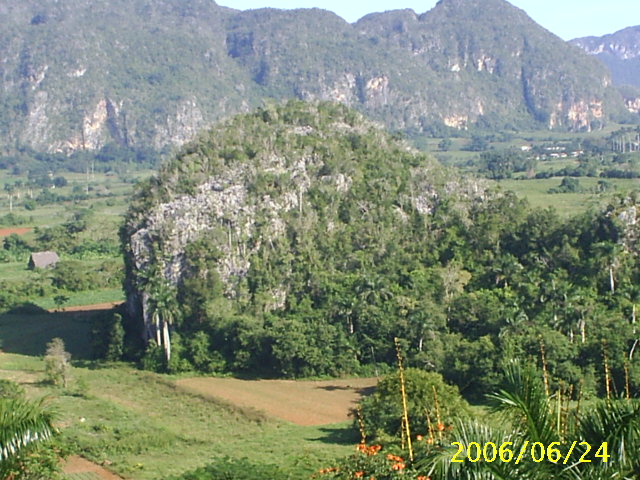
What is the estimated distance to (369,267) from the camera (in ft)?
155

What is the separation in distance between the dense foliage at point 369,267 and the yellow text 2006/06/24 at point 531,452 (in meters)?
26.2

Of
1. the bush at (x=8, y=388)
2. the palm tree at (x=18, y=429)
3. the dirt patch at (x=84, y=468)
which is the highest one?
the palm tree at (x=18, y=429)

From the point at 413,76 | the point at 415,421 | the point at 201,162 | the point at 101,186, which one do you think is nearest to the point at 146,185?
the point at 201,162

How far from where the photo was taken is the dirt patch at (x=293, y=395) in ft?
111

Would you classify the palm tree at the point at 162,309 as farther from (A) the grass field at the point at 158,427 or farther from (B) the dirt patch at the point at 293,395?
(B) the dirt patch at the point at 293,395

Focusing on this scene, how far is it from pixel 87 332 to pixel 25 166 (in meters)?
105

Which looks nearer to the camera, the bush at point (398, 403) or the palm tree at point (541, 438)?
the palm tree at point (541, 438)

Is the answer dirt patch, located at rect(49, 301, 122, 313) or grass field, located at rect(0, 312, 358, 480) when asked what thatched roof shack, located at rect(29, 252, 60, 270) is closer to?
dirt patch, located at rect(49, 301, 122, 313)

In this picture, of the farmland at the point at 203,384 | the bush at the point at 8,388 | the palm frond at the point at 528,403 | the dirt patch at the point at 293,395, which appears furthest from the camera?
the dirt patch at the point at 293,395

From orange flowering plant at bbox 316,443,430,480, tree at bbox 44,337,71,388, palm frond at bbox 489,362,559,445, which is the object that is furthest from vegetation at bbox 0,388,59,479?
tree at bbox 44,337,71,388

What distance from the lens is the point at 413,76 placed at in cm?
18838

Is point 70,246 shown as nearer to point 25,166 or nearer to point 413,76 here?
point 25,166

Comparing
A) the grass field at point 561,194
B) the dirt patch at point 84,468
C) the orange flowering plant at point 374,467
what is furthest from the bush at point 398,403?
the grass field at point 561,194

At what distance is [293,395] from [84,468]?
11.5 metres
